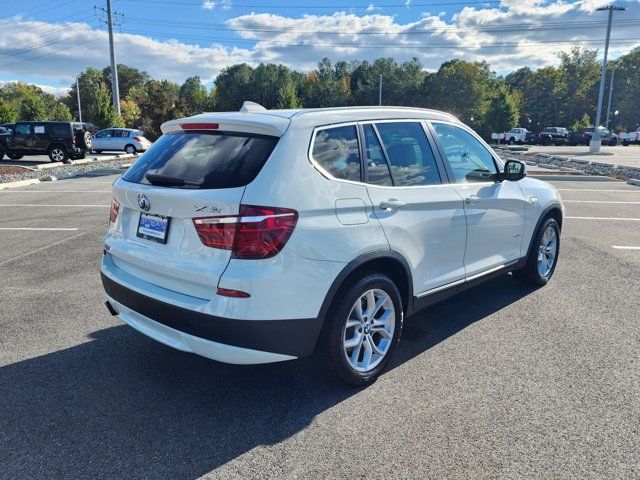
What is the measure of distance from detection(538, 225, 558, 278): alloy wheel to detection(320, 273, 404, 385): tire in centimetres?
265

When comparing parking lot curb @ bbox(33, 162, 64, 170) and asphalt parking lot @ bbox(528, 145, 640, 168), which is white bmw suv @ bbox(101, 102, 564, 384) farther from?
asphalt parking lot @ bbox(528, 145, 640, 168)

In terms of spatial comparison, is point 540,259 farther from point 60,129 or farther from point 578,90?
point 578,90

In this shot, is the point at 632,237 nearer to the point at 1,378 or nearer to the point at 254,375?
the point at 254,375

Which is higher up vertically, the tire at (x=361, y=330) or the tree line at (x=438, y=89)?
the tree line at (x=438, y=89)

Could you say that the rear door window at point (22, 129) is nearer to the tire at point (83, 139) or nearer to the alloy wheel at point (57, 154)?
the alloy wheel at point (57, 154)

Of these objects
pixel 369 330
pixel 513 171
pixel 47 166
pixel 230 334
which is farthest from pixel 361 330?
pixel 47 166

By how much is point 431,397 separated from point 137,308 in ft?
6.72

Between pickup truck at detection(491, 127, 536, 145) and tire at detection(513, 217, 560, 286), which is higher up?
pickup truck at detection(491, 127, 536, 145)

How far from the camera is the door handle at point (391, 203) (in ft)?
11.4

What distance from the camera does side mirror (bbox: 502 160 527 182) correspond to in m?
4.79

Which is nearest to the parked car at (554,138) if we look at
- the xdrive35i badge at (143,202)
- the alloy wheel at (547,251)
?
the alloy wheel at (547,251)

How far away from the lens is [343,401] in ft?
11.1

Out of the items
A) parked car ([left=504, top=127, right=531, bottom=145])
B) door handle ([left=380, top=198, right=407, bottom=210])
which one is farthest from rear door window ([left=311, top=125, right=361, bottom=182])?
parked car ([left=504, top=127, right=531, bottom=145])

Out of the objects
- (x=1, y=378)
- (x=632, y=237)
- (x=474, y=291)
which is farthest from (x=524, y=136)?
(x=1, y=378)
